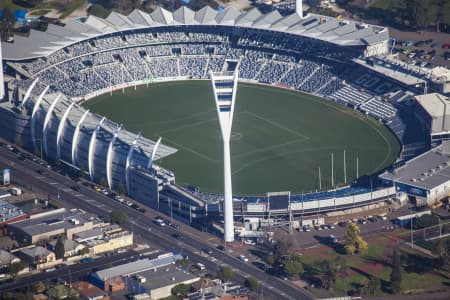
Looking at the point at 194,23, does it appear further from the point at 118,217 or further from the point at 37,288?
the point at 37,288

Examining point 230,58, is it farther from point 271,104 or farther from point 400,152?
point 400,152

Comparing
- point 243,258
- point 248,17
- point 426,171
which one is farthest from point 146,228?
→ point 248,17

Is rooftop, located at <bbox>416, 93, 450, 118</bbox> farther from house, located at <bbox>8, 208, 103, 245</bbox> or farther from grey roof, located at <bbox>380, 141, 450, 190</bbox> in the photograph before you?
house, located at <bbox>8, 208, 103, 245</bbox>

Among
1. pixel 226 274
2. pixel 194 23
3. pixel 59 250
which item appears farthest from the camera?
pixel 194 23

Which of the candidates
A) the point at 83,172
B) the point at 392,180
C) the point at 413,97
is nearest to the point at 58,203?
the point at 83,172

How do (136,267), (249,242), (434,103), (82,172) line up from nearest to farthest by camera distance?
(136,267)
(249,242)
(82,172)
(434,103)

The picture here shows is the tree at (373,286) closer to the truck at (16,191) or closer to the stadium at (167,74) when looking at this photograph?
the stadium at (167,74)

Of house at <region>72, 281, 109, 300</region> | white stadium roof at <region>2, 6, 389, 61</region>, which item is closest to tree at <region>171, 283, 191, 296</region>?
house at <region>72, 281, 109, 300</region>
